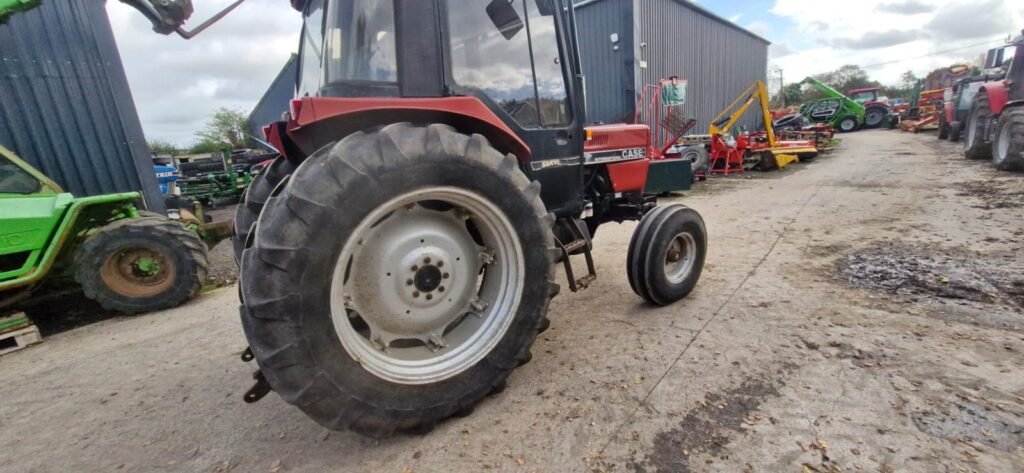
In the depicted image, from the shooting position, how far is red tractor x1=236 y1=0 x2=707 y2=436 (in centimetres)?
151

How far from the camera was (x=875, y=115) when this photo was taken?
22.3 meters

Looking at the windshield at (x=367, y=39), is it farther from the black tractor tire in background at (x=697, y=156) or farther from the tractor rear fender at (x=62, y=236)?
the black tractor tire in background at (x=697, y=156)

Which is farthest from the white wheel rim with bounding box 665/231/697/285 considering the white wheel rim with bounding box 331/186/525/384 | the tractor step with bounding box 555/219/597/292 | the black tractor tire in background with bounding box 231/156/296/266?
the black tractor tire in background with bounding box 231/156/296/266

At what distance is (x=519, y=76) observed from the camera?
245 cm

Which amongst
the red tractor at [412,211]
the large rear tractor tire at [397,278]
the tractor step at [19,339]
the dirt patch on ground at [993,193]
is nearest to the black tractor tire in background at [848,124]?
the dirt patch on ground at [993,193]

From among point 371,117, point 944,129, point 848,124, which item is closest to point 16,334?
point 371,117

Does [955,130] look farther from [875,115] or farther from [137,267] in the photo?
[137,267]

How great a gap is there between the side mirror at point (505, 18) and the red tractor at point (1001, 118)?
911cm

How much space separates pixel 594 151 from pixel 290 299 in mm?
2392

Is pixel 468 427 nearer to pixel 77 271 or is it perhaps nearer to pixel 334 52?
A: pixel 334 52

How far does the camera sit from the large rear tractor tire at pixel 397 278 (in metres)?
1.49

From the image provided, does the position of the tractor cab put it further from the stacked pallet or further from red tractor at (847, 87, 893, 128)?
red tractor at (847, 87, 893, 128)

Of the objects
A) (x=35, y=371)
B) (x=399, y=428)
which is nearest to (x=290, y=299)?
(x=399, y=428)

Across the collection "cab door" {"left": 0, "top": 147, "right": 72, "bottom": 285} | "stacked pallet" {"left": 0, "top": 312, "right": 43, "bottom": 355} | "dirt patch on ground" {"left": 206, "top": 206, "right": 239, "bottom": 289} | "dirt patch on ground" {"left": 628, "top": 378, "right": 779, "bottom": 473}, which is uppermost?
"cab door" {"left": 0, "top": 147, "right": 72, "bottom": 285}
